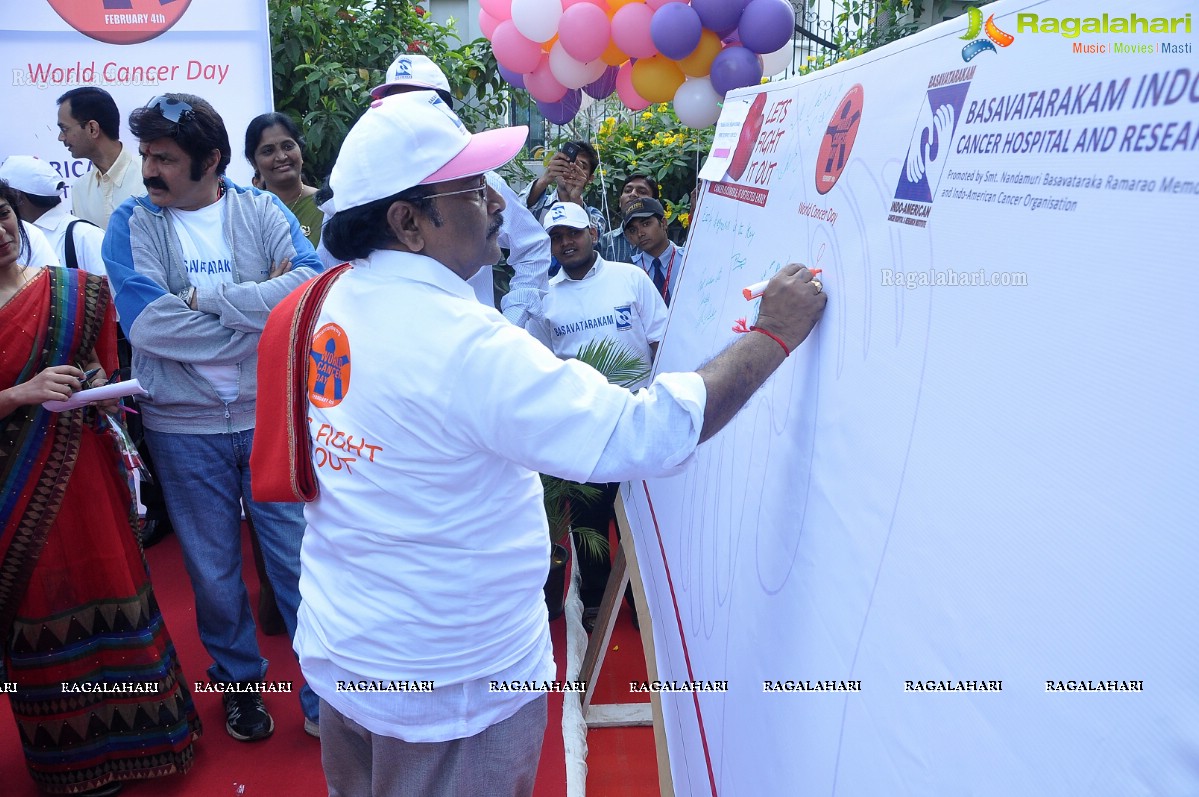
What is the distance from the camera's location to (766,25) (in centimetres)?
373

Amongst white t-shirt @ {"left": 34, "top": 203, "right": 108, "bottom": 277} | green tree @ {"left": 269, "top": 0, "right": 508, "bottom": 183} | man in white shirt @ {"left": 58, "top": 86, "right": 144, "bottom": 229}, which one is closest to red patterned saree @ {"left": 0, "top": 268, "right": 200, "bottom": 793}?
white t-shirt @ {"left": 34, "top": 203, "right": 108, "bottom": 277}

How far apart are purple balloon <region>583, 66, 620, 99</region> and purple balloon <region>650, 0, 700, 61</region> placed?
642 mm

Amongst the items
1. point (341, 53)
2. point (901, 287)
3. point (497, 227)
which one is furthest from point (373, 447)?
point (341, 53)

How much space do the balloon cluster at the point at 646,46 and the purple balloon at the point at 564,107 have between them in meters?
0.02

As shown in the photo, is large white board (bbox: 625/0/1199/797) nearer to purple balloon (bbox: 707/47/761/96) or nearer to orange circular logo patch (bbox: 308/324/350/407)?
orange circular logo patch (bbox: 308/324/350/407)

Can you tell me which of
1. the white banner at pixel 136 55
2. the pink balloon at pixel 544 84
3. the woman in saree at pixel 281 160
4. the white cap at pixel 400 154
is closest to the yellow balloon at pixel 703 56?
the pink balloon at pixel 544 84

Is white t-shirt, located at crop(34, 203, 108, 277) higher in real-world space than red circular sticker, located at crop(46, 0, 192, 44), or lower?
lower

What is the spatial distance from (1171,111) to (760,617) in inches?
32.8

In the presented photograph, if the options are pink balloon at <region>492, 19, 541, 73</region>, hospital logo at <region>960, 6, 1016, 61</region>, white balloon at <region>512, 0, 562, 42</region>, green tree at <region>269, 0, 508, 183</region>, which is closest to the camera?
hospital logo at <region>960, 6, 1016, 61</region>

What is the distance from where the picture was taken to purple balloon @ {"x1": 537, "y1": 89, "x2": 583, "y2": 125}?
4.66 meters

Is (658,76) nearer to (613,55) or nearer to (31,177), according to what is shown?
(613,55)

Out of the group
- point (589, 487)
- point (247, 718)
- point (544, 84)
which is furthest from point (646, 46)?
point (247, 718)

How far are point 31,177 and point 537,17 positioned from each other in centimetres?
226

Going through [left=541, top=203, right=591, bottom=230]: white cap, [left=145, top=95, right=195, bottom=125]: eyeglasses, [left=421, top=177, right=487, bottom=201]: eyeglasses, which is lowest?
[left=421, top=177, right=487, bottom=201]: eyeglasses
